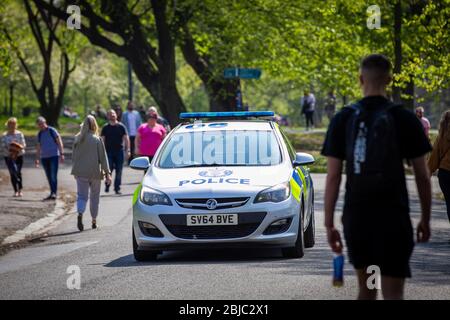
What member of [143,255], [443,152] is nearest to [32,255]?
[143,255]

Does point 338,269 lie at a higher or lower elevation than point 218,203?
higher

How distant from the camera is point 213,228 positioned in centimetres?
1258

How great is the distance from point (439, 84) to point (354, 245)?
19.8 m

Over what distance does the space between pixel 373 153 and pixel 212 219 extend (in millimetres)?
5882

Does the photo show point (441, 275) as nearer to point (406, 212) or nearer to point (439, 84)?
point (406, 212)

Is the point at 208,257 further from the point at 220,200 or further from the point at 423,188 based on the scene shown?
the point at 423,188

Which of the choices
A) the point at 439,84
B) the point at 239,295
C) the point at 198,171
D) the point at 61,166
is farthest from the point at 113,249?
the point at 61,166

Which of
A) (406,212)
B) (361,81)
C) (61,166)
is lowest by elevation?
(61,166)

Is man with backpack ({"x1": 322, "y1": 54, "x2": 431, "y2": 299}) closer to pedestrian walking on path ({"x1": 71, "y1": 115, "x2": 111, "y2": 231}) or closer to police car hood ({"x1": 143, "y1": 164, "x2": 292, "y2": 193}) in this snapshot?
police car hood ({"x1": 143, "y1": 164, "x2": 292, "y2": 193})

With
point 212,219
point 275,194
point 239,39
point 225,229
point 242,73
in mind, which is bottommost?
point 225,229

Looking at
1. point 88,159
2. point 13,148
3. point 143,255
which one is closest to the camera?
point 143,255

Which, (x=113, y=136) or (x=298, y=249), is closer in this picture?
(x=298, y=249)

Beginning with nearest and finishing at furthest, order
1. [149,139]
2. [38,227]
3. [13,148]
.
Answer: [38,227] → [149,139] → [13,148]

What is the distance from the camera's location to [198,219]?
1256 cm
